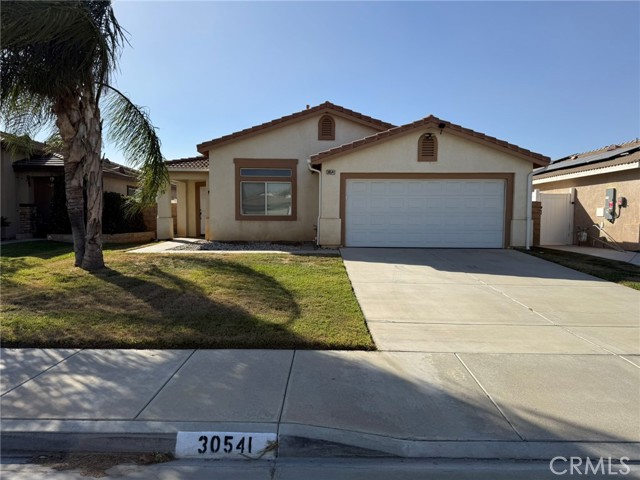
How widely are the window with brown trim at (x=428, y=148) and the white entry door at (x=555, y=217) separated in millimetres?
6256

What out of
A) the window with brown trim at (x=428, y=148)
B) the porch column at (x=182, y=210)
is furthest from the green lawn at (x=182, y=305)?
the porch column at (x=182, y=210)

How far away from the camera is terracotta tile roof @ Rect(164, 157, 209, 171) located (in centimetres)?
1673

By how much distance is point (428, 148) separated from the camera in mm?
13352

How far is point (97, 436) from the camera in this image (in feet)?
10.8

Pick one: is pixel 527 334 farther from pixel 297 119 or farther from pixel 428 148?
pixel 297 119

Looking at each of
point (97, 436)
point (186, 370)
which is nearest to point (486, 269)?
point (186, 370)

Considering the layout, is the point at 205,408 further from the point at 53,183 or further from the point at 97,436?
the point at 53,183

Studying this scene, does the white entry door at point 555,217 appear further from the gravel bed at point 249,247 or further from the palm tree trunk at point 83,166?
the palm tree trunk at point 83,166

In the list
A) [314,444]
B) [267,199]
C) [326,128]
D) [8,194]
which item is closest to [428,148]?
[326,128]

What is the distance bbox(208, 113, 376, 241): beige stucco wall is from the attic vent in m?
0.15

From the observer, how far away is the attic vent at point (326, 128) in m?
15.4

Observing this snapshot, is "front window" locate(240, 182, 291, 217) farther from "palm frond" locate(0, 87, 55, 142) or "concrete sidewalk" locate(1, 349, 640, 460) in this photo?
"concrete sidewalk" locate(1, 349, 640, 460)

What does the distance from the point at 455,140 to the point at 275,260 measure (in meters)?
7.10

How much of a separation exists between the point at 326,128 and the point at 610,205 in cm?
1037
